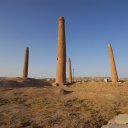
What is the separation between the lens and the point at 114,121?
20.3 ft

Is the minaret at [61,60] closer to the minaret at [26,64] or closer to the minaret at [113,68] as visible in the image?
the minaret at [113,68]

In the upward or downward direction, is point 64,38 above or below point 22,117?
above

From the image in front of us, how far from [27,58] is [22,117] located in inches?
896

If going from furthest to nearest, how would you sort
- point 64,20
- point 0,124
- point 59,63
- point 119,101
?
point 64,20, point 59,63, point 119,101, point 0,124

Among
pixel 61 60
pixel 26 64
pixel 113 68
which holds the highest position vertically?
pixel 26 64

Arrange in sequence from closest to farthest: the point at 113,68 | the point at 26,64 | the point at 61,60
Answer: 1. the point at 61,60
2. the point at 113,68
3. the point at 26,64

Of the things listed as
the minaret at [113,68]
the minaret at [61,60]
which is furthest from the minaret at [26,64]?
the minaret at [113,68]

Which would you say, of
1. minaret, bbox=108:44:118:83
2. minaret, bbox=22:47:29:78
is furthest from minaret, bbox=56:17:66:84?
minaret, bbox=22:47:29:78

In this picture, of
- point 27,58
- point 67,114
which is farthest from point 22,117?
point 27,58

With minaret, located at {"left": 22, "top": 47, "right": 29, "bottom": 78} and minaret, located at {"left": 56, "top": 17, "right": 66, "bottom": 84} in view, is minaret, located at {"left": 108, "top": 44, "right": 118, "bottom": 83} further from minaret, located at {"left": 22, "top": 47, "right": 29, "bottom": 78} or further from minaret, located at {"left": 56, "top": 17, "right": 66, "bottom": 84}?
minaret, located at {"left": 22, "top": 47, "right": 29, "bottom": 78}

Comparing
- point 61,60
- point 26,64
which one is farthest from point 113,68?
point 26,64

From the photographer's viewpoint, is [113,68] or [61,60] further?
[113,68]

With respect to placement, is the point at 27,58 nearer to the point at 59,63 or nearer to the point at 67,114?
the point at 59,63

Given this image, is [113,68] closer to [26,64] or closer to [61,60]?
[61,60]
